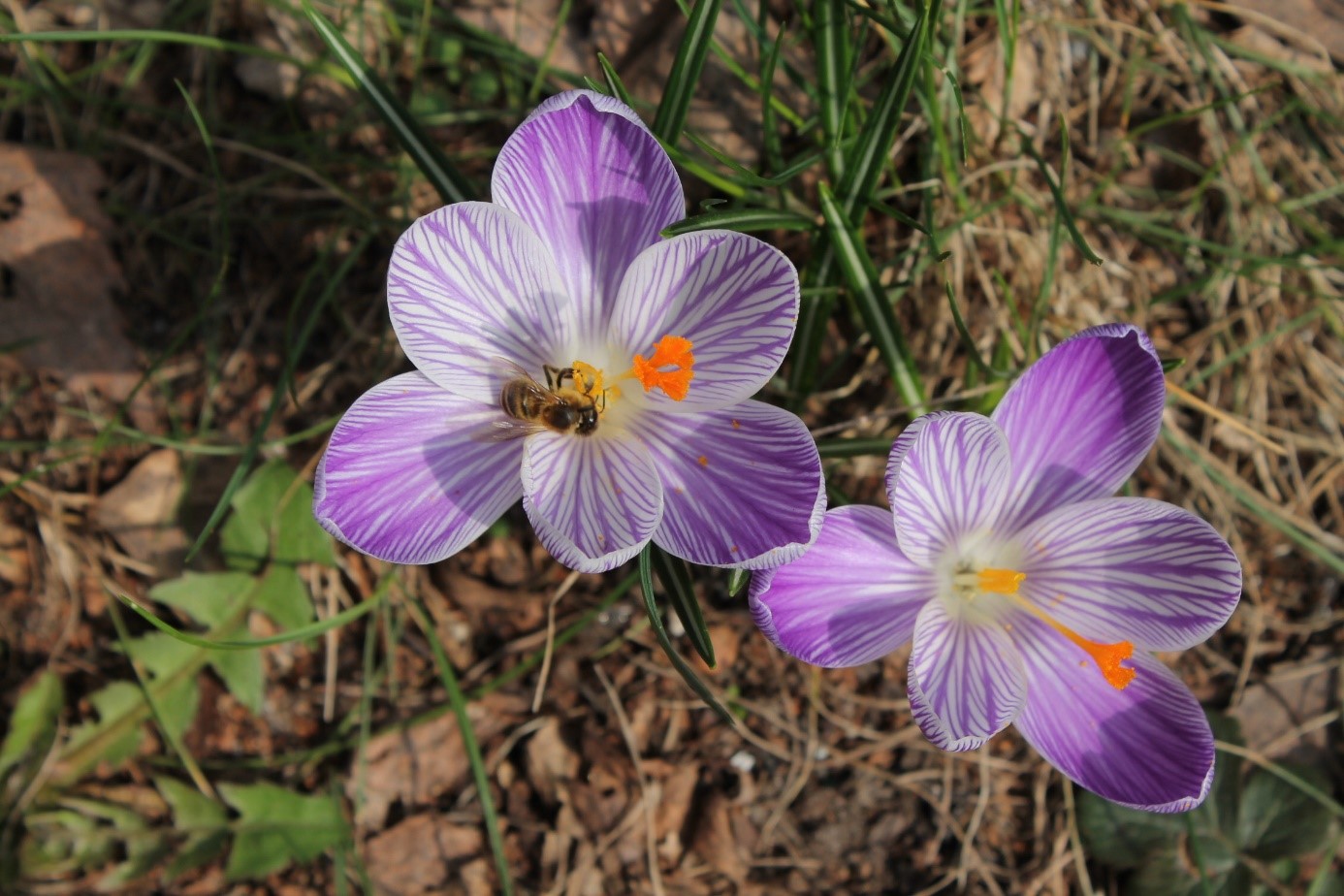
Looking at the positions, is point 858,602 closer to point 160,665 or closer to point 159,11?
point 160,665

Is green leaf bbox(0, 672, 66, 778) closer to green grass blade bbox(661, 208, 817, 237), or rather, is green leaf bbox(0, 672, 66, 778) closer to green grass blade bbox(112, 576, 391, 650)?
green grass blade bbox(112, 576, 391, 650)

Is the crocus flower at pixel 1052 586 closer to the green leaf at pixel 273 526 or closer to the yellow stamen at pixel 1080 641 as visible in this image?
the yellow stamen at pixel 1080 641

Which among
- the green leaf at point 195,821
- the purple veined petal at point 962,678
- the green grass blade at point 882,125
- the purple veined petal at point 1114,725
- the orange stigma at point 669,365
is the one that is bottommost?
the green leaf at point 195,821

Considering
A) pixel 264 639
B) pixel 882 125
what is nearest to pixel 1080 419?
pixel 882 125

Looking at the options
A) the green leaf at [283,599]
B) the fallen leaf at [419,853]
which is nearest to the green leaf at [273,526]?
the green leaf at [283,599]

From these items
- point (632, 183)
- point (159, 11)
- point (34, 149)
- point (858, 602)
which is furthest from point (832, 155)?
point (34, 149)

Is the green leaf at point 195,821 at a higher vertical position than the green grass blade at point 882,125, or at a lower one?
lower

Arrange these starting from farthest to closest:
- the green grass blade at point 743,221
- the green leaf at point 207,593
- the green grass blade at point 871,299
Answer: the green leaf at point 207,593 → the green grass blade at point 871,299 → the green grass blade at point 743,221
